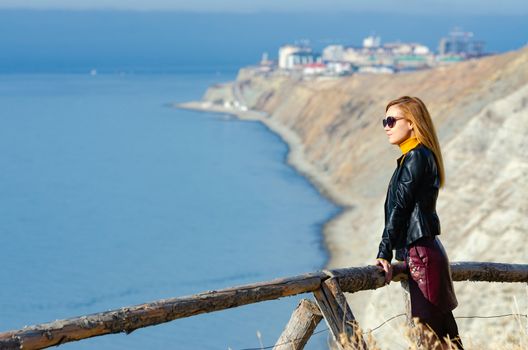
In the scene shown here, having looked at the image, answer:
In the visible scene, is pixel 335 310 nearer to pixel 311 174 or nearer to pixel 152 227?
pixel 152 227

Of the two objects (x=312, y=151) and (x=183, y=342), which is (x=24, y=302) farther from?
(x=312, y=151)

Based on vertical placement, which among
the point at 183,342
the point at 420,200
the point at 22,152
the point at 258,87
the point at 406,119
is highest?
the point at 258,87

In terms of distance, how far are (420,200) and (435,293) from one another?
63 cm

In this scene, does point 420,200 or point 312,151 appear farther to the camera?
point 312,151

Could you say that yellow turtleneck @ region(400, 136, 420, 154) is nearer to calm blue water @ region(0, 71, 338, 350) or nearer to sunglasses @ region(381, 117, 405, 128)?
sunglasses @ region(381, 117, 405, 128)

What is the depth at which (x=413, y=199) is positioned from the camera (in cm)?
664

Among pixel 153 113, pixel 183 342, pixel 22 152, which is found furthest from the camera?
pixel 153 113

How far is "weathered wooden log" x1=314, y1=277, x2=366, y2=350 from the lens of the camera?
21.4 ft

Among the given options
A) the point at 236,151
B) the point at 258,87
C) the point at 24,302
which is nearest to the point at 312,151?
the point at 236,151

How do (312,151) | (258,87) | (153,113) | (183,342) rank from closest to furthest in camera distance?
(183,342) → (312,151) → (153,113) → (258,87)

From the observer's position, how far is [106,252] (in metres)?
51.7

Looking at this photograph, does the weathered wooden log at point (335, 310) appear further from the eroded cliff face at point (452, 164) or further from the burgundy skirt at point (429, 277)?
the eroded cliff face at point (452, 164)

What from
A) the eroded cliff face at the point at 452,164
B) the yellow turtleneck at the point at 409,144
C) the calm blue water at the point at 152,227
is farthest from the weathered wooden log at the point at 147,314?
the calm blue water at the point at 152,227

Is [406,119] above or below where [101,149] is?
below
